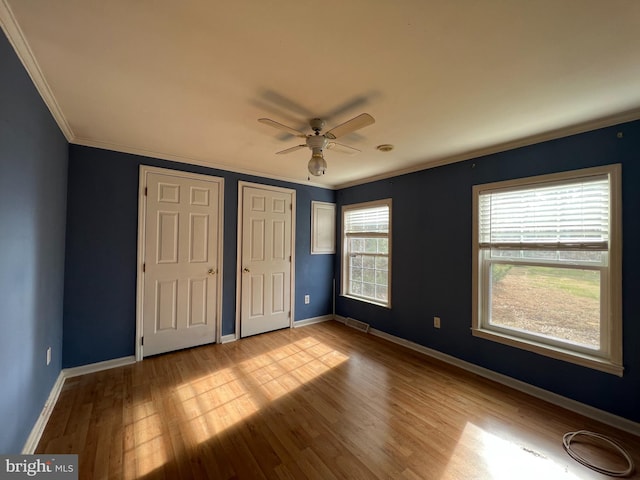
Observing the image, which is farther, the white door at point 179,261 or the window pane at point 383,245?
the window pane at point 383,245

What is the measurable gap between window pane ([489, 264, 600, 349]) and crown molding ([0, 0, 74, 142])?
3.80 metres

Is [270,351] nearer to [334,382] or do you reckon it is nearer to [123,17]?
[334,382]

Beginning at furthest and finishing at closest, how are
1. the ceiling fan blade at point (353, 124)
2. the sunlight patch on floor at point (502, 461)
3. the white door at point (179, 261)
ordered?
the white door at point (179, 261) < the ceiling fan blade at point (353, 124) < the sunlight patch on floor at point (502, 461)

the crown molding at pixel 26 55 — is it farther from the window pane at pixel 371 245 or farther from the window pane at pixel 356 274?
the window pane at pixel 356 274

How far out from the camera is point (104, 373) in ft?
8.73

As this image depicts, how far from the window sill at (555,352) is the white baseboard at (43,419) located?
3674mm

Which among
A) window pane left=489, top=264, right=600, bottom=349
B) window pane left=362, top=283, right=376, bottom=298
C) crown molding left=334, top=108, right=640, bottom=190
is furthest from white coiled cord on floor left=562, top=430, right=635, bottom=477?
window pane left=362, top=283, right=376, bottom=298

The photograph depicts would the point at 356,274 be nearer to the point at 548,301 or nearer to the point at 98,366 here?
the point at 548,301

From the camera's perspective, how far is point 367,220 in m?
4.23

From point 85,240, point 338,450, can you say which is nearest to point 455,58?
point 338,450

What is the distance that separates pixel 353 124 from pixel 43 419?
10.1 feet

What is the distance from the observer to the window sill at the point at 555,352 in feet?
6.63

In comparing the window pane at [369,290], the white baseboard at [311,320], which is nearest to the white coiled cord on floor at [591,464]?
the window pane at [369,290]

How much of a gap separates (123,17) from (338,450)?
8.69 feet
